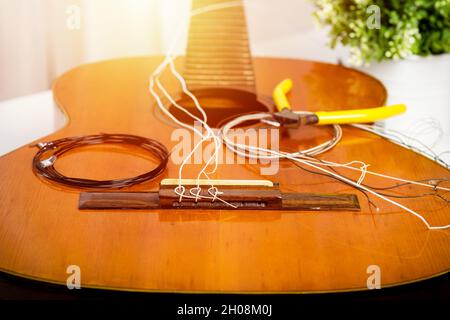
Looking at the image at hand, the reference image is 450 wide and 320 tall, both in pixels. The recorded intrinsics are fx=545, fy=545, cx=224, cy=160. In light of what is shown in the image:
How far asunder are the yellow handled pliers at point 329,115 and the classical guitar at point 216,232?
0.8 inches

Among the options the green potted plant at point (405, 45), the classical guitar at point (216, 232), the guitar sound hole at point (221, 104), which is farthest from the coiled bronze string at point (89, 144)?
the green potted plant at point (405, 45)

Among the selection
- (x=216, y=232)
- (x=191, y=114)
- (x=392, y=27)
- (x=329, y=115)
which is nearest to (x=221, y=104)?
(x=191, y=114)

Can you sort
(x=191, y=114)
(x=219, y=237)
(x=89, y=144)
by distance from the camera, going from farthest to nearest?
1. (x=191, y=114)
2. (x=89, y=144)
3. (x=219, y=237)

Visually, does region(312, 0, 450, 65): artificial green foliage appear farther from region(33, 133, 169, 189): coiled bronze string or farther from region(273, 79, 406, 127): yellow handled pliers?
region(33, 133, 169, 189): coiled bronze string

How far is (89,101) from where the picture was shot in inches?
40.3

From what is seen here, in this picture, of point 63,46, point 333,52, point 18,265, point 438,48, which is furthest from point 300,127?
point 333,52

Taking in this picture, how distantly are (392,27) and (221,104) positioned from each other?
57 centimetres

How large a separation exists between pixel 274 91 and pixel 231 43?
0.62ft

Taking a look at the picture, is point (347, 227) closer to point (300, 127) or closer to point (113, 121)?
point (300, 127)

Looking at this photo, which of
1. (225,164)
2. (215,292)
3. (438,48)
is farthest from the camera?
(438,48)

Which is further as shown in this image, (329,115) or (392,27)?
(392,27)

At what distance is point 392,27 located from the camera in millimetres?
1358

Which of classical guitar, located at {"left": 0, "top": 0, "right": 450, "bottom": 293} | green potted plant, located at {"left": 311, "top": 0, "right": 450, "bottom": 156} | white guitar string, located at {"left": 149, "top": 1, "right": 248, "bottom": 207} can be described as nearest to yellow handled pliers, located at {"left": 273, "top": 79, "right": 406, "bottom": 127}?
classical guitar, located at {"left": 0, "top": 0, "right": 450, "bottom": 293}

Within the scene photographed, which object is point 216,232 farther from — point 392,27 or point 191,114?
point 392,27
